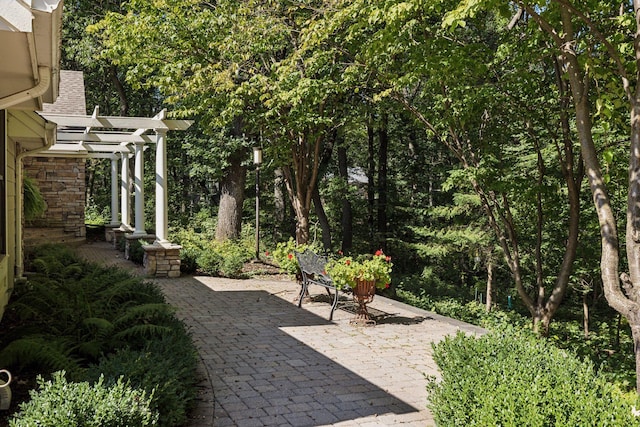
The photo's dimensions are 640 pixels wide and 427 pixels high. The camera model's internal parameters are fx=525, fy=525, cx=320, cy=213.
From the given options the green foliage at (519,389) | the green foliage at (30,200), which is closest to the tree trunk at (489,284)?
the green foliage at (30,200)

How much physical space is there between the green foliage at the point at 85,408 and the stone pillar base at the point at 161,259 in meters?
7.99

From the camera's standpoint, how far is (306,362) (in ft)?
17.6

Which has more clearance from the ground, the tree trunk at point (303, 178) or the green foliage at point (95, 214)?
the tree trunk at point (303, 178)

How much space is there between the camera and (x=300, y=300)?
8234mm

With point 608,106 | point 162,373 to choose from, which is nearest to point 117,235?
point 162,373

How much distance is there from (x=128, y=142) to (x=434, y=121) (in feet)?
28.8

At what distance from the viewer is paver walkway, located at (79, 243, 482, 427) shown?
13.2 ft

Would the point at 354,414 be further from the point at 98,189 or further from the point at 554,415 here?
the point at 98,189

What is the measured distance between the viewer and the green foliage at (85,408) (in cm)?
280

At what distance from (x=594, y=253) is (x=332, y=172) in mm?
12337

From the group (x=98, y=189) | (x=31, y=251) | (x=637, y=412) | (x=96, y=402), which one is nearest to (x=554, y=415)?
(x=637, y=412)

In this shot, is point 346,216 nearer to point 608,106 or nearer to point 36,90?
point 608,106

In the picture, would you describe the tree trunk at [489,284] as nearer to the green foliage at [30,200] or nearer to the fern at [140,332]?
the green foliage at [30,200]

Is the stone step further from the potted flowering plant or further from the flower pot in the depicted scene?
the flower pot
